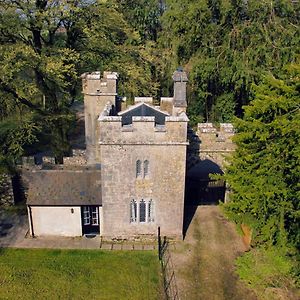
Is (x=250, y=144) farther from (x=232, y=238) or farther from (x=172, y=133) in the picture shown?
(x=232, y=238)

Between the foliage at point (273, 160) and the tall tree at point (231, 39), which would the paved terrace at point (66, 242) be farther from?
the tall tree at point (231, 39)

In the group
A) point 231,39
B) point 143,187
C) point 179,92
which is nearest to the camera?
point 143,187

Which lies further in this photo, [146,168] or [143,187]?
[143,187]

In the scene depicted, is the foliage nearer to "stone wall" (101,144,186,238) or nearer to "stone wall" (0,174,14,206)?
"stone wall" (101,144,186,238)

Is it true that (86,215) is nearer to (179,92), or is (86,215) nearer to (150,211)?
(150,211)

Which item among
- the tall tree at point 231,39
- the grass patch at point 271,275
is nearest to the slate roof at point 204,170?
the grass patch at point 271,275

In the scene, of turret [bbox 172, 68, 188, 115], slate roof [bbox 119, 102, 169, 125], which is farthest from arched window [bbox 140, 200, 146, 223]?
turret [bbox 172, 68, 188, 115]

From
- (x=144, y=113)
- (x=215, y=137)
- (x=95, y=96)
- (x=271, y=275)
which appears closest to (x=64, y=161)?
(x=95, y=96)
